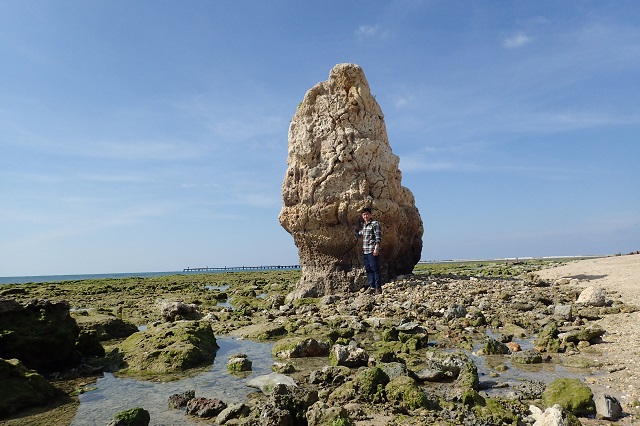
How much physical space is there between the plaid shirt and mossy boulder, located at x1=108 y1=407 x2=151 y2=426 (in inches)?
422

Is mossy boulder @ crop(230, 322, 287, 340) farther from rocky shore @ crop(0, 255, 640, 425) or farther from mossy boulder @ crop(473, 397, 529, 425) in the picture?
mossy boulder @ crop(473, 397, 529, 425)

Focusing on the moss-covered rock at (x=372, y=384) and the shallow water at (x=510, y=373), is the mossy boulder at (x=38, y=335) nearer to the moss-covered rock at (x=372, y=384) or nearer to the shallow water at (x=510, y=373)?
the moss-covered rock at (x=372, y=384)

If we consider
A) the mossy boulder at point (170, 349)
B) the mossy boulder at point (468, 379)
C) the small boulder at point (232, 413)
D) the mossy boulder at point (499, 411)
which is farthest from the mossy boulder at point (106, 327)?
Result: the mossy boulder at point (499, 411)

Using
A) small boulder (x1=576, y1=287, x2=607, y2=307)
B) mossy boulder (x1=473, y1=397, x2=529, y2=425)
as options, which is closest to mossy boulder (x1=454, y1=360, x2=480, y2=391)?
mossy boulder (x1=473, y1=397, x2=529, y2=425)

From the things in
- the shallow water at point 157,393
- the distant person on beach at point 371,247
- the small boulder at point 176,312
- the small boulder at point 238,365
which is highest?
the distant person on beach at point 371,247

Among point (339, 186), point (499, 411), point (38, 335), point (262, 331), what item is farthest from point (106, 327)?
point (499, 411)

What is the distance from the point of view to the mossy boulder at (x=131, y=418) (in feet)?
14.2

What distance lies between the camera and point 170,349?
748cm

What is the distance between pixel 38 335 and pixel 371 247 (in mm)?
10277

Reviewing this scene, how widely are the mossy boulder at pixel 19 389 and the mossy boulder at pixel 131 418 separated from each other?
6.04 feet

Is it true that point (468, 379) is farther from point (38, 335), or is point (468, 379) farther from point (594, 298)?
point (594, 298)

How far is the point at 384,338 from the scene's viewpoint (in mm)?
8312

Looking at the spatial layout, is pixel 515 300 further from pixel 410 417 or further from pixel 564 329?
pixel 410 417

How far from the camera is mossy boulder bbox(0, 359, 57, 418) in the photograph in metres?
5.15
